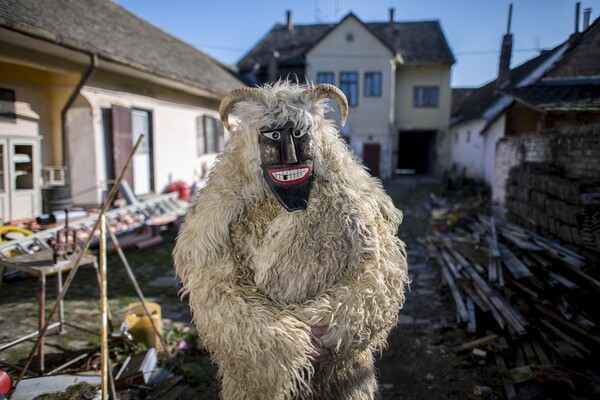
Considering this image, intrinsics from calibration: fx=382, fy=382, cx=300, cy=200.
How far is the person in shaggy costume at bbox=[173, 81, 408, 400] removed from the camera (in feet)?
6.26

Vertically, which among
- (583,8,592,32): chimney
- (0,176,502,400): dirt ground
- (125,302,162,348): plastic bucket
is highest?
(583,8,592,32): chimney

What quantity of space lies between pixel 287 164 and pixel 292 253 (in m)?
0.47

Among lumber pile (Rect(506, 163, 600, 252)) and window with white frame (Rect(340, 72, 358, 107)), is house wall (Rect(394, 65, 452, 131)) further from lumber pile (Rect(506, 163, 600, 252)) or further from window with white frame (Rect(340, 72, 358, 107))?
lumber pile (Rect(506, 163, 600, 252))

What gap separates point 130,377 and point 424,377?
8.32 ft

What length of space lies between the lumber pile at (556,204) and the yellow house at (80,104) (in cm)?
712

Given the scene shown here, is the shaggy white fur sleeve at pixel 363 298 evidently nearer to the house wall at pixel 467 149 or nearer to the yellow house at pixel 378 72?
the house wall at pixel 467 149

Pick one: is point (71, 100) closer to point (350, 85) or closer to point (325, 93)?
point (325, 93)

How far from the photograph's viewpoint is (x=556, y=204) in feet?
15.1

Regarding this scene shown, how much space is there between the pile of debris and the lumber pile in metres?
0.18

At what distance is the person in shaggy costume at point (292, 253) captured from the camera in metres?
1.91

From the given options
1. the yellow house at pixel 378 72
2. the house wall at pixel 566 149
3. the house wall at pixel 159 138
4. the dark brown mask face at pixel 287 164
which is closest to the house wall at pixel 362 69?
the yellow house at pixel 378 72

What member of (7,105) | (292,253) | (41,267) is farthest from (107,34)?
(292,253)

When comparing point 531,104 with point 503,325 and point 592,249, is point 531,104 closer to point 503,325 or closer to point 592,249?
point 592,249

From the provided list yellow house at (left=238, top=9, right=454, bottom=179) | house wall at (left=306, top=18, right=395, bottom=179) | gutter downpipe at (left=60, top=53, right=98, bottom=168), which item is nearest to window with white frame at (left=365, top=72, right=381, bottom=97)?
yellow house at (left=238, top=9, right=454, bottom=179)
